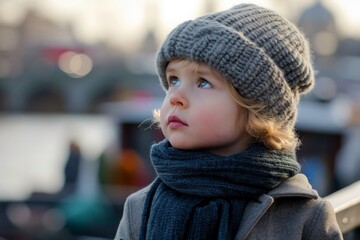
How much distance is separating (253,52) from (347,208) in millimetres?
549

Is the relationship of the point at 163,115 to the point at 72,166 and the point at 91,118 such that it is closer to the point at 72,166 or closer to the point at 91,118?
the point at 72,166

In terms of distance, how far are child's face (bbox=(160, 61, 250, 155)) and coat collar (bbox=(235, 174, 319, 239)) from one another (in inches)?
5.5

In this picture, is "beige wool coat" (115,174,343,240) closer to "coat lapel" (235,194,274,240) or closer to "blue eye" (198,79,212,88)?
"coat lapel" (235,194,274,240)

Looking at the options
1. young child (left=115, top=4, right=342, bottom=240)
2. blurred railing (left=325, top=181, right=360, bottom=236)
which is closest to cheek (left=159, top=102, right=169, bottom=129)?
young child (left=115, top=4, right=342, bottom=240)

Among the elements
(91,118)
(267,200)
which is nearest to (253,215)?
(267,200)

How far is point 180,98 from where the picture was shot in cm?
183

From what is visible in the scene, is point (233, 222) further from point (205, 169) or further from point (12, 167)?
point (12, 167)

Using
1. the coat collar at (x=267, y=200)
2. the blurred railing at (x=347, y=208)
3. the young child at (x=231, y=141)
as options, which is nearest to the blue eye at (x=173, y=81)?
the young child at (x=231, y=141)

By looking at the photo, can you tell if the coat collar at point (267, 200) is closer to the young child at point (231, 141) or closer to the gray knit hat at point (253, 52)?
the young child at point (231, 141)

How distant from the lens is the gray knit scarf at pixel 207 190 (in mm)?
1754

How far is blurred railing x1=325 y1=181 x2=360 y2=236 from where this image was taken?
2.13 metres

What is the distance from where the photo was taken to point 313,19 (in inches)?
2557

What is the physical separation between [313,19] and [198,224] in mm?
64228

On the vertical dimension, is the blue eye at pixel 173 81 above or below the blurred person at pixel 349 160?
above
